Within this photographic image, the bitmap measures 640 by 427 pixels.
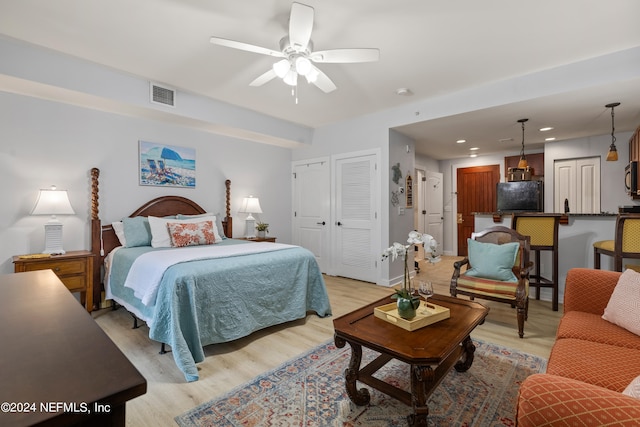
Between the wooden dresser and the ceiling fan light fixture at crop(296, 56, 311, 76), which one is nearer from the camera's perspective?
the wooden dresser

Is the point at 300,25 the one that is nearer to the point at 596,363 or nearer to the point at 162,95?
the point at 162,95

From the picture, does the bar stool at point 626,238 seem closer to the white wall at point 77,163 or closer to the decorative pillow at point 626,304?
the decorative pillow at point 626,304

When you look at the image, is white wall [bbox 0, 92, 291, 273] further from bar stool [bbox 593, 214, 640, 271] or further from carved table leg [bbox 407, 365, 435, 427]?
bar stool [bbox 593, 214, 640, 271]

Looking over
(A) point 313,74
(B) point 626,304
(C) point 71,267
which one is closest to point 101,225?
(C) point 71,267

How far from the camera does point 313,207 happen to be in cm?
536

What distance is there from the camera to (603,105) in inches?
134

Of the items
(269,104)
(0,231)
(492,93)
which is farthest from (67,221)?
(492,93)

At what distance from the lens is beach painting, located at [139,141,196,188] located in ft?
12.7

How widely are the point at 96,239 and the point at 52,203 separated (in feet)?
1.86

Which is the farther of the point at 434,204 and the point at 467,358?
the point at 434,204

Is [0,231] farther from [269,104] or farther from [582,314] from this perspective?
[582,314]

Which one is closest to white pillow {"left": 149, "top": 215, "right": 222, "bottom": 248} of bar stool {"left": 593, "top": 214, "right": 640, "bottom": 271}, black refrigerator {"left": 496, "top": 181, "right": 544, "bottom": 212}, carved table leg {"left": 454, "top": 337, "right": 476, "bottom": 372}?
carved table leg {"left": 454, "top": 337, "right": 476, "bottom": 372}

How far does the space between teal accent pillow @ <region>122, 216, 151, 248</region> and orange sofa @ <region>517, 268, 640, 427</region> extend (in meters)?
3.63

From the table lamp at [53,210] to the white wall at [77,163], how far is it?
21 cm
